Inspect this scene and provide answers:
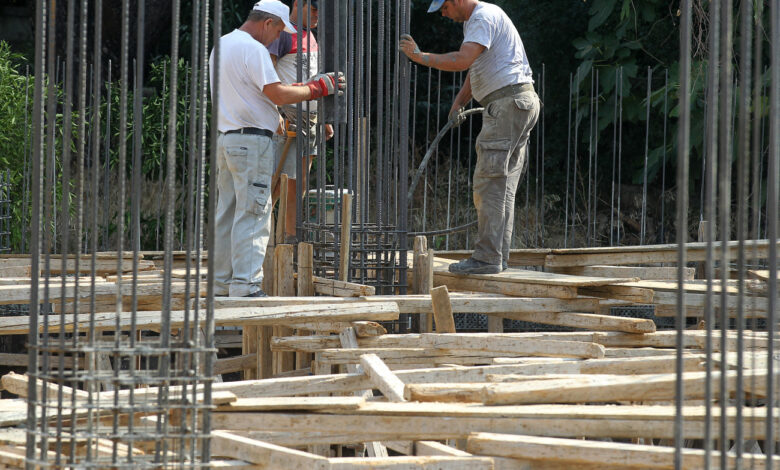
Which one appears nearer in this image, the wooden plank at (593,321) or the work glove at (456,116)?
the wooden plank at (593,321)

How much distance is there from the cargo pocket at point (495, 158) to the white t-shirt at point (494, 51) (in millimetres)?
325

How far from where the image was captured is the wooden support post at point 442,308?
519 cm

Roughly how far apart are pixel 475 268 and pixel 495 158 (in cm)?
67

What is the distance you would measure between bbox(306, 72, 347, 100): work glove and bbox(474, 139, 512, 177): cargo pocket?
954mm

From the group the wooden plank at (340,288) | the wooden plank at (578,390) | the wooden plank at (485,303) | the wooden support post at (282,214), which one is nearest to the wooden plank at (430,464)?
the wooden plank at (578,390)

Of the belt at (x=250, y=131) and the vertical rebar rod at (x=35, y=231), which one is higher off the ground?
the belt at (x=250, y=131)

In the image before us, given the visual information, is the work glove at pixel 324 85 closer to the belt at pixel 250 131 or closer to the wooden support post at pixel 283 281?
the belt at pixel 250 131

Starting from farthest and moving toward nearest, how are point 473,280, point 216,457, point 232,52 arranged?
point 473,280 → point 232,52 → point 216,457

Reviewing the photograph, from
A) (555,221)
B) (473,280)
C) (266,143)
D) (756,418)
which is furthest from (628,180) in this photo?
(756,418)

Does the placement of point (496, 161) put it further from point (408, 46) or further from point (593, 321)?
point (593, 321)

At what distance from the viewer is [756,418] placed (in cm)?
335

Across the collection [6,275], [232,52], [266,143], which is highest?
[232,52]

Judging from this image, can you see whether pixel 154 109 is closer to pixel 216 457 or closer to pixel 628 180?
pixel 628 180

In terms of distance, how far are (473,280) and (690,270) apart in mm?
1621
